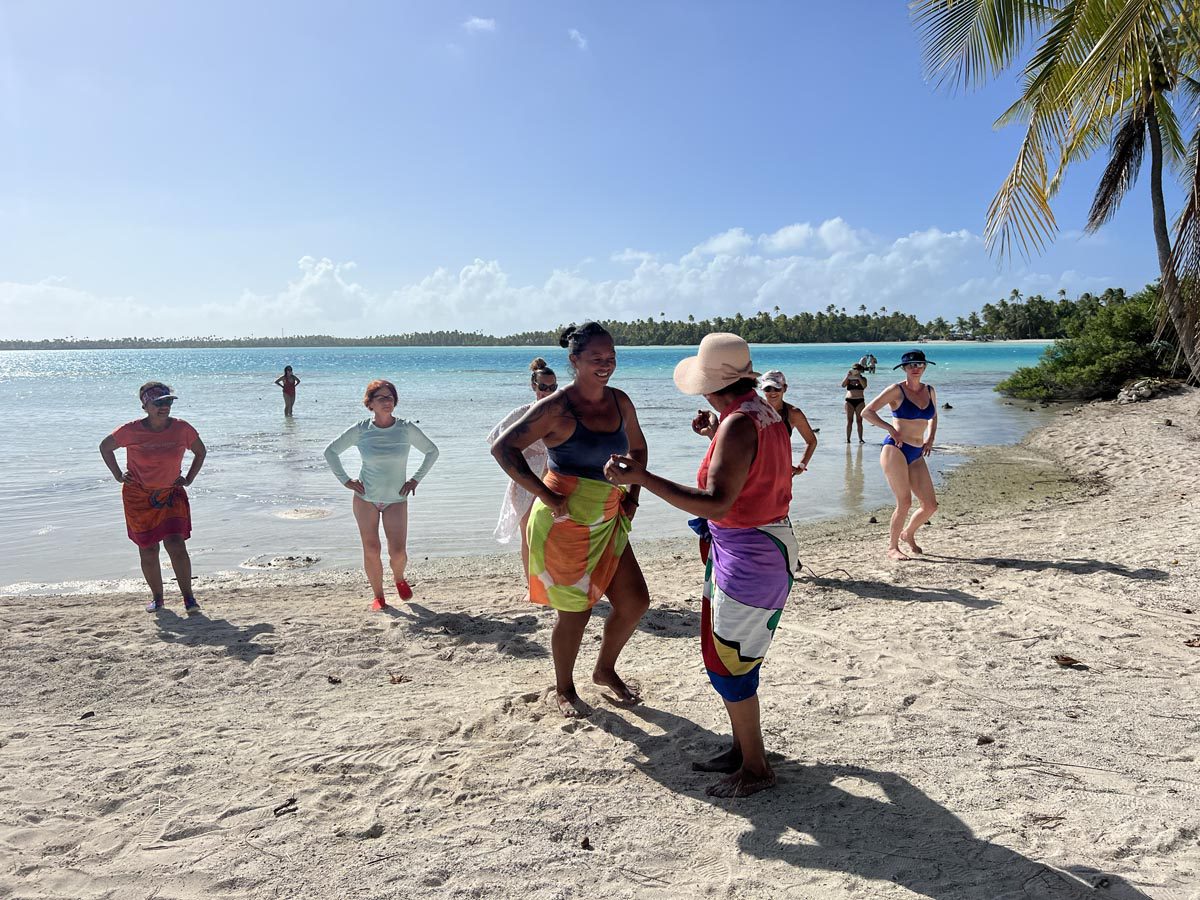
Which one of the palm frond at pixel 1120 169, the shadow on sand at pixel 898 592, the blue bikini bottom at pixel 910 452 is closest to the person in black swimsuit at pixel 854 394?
the palm frond at pixel 1120 169

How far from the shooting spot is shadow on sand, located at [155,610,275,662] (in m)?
5.42

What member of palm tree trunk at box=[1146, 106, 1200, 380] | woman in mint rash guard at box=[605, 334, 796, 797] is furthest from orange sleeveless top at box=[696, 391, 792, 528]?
palm tree trunk at box=[1146, 106, 1200, 380]

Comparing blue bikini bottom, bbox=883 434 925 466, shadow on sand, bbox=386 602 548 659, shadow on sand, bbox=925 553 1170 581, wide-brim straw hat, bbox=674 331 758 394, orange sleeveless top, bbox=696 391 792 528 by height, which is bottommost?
shadow on sand, bbox=386 602 548 659

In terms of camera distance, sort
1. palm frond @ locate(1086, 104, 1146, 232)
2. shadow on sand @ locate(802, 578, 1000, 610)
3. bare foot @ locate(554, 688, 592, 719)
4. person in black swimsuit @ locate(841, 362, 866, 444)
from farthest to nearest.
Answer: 1. person in black swimsuit @ locate(841, 362, 866, 444)
2. palm frond @ locate(1086, 104, 1146, 232)
3. shadow on sand @ locate(802, 578, 1000, 610)
4. bare foot @ locate(554, 688, 592, 719)

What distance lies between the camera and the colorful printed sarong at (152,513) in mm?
6191

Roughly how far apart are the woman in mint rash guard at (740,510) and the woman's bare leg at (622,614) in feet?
2.91

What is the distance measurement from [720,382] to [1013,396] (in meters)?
30.5

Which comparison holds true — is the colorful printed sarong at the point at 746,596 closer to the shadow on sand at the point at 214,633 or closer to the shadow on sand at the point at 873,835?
the shadow on sand at the point at 873,835

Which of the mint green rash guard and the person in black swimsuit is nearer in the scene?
the mint green rash guard

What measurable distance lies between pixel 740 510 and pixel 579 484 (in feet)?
3.36

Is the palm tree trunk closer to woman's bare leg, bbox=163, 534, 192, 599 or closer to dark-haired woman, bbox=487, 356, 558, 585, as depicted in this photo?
dark-haired woman, bbox=487, 356, 558, 585

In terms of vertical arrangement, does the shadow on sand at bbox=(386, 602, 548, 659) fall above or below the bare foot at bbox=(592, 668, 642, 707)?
below

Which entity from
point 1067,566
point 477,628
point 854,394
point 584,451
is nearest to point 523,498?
point 477,628

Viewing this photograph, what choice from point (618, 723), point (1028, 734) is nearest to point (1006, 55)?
point (1028, 734)
